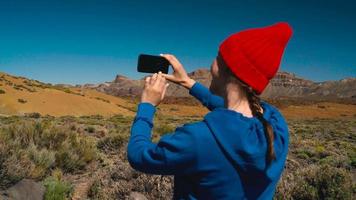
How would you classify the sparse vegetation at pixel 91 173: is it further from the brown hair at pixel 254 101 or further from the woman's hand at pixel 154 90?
the brown hair at pixel 254 101

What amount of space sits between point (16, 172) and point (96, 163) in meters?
2.92

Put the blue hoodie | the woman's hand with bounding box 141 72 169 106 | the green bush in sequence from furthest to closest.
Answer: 1. the green bush
2. the woman's hand with bounding box 141 72 169 106
3. the blue hoodie

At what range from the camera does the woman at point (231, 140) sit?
6.75ft

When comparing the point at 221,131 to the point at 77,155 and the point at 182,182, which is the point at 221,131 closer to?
the point at 182,182

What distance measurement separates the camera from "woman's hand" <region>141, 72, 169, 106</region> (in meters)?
2.47

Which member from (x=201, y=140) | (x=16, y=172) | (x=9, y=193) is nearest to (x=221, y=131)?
(x=201, y=140)

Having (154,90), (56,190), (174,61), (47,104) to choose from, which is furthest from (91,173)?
(47,104)

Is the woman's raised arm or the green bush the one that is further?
the green bush

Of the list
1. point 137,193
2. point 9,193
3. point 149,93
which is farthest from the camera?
point 137,193

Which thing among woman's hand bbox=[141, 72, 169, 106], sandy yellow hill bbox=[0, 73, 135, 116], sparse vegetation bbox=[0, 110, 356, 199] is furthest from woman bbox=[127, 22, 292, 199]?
sandy yellow hill bbox=[0, 73, 135, 116]

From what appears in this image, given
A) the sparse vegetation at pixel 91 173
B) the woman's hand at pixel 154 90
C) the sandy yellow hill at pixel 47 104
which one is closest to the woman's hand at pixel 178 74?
the woman's hand at pixel 154 90

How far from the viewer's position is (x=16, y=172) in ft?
23.0

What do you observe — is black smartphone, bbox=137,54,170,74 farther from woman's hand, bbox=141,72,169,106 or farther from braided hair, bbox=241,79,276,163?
braided hair, bbox=241,79,276,163

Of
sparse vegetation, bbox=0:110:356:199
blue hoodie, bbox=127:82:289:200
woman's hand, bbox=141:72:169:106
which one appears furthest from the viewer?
sparse vegetation, bbox=0:110:356:199
